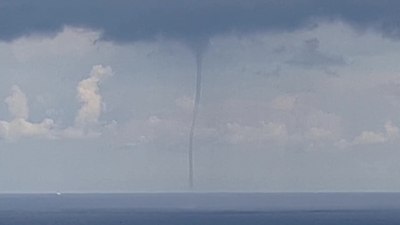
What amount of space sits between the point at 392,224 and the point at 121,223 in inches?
1467

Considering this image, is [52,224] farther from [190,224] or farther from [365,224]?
[365,224]

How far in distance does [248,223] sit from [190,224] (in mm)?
10645

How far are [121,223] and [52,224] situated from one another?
12229 millimetres

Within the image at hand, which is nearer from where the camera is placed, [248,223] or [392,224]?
[392,224]

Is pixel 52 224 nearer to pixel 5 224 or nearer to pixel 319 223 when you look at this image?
pixel 5 224

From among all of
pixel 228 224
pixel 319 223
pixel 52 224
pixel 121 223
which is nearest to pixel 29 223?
pixel 52 224

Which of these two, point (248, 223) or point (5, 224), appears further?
point (248, 223)

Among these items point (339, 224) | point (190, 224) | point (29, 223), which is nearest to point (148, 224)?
point (190, 224)

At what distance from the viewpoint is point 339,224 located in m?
149

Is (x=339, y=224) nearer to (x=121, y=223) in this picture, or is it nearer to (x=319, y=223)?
(x=319, y=223)

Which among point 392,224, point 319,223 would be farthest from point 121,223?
point 392,224

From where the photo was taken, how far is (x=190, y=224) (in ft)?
472

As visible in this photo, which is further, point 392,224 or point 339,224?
point 339,224

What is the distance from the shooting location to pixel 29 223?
14775 cm
